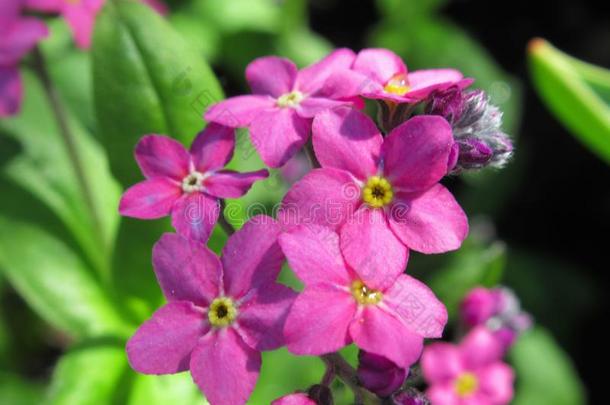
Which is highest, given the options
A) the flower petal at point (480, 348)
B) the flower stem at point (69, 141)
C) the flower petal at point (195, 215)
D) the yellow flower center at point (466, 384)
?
the flower petal at point (195, 215)

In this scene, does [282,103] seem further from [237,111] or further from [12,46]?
[12,46]

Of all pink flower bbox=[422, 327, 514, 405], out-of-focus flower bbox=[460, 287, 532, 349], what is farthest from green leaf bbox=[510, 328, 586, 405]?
out-of-focus flower bbox=[460, 287, 532, 349]

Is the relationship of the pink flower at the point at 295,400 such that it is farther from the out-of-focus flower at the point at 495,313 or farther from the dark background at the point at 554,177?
the dark background at the point at 554,177

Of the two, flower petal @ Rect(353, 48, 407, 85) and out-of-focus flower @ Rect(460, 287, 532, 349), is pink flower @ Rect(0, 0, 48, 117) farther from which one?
out-of-focus flower @ Rect(460, 287, 532, 349)

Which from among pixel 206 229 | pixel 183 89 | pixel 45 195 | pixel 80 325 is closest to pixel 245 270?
pixel 206 229

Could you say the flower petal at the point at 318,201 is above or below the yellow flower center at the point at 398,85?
below

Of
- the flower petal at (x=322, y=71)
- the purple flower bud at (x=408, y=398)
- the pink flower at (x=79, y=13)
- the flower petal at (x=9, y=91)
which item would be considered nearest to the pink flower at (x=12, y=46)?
the flower petal at (x=9, y=91)

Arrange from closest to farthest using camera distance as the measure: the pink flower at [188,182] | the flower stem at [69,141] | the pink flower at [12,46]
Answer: the pink flower at [188,182]
the pink flower at [12,46]
the flower stem at [69,141]
